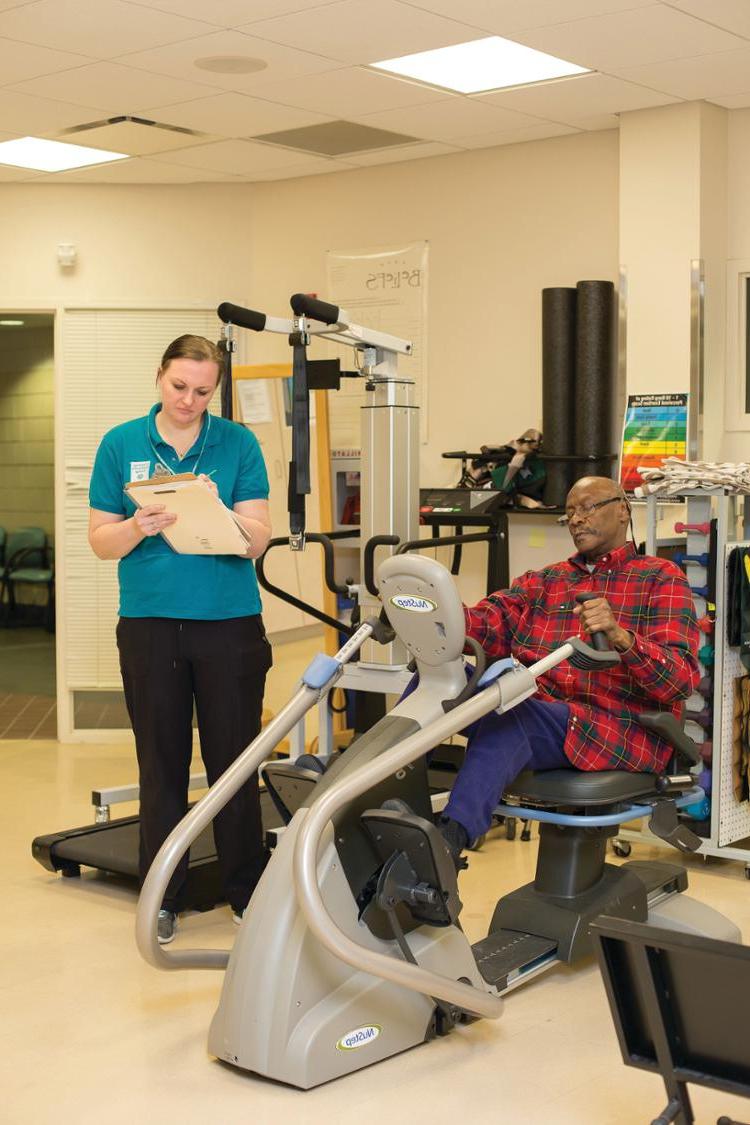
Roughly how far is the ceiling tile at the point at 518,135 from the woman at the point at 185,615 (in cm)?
258

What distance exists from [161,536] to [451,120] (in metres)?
2.73

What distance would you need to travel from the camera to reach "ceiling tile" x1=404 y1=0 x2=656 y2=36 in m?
4.32

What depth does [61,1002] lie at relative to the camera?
3.63 meters

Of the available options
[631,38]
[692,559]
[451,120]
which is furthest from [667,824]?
[451,120]

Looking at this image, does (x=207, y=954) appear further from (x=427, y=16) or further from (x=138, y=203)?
(x=138, y=203)

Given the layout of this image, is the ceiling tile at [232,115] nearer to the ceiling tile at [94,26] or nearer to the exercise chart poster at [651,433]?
the ceiling tile at [94,26]

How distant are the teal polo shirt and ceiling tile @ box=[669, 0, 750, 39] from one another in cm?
191

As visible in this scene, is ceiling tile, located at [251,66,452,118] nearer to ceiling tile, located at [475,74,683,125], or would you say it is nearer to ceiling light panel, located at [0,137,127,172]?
Result: ceiling tile, located at [475,74,683,125]

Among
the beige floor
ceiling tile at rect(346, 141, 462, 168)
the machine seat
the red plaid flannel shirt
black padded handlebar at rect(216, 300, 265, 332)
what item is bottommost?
the beige floor

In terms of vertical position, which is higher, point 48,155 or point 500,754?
point 48,155

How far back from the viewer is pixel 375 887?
10.6 feet

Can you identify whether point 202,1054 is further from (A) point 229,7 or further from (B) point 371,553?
(A) point 229,7

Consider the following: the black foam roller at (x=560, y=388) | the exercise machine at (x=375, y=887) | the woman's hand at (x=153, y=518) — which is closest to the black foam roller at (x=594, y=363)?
the black foam roller at (x=560, y=388)

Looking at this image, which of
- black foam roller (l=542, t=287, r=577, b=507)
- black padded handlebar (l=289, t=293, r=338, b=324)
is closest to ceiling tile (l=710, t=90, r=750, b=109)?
black foam roller (l=542, t=287, r=577, b=507)
